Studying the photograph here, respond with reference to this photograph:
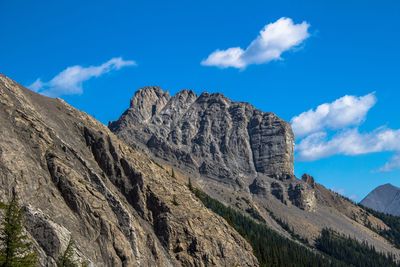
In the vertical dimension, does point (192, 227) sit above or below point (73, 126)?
below

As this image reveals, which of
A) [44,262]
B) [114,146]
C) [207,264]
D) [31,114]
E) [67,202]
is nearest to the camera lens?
[44,262]

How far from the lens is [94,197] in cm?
10700

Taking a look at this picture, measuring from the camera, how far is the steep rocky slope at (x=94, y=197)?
93500 mm

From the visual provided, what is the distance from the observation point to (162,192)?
133500 mm

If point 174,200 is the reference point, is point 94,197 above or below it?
below

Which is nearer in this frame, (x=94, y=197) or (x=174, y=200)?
Result: (x=94, y=197)

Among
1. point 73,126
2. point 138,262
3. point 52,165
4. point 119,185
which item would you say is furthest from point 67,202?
point 73,126

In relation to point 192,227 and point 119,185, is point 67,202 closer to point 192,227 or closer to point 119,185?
point 119,185

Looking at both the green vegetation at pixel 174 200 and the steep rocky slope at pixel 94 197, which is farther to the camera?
the green vegetation at pixel 174 200

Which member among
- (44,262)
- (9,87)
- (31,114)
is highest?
(9,87)

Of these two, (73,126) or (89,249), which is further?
(73,126)

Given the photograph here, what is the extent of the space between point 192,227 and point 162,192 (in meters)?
11.6

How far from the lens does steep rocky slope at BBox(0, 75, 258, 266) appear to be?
307 ft

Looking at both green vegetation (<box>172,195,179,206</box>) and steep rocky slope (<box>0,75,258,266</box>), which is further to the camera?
green vegetation (<box>172,195,179,206</box>)
